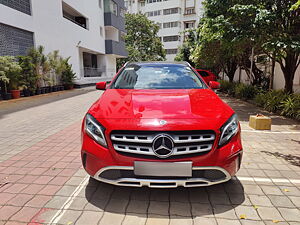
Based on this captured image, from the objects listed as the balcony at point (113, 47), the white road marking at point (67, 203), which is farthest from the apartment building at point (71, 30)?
the white road marking at point (67, 203)

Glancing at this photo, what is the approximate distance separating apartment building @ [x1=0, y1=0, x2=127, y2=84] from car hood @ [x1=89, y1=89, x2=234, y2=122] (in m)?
10.4

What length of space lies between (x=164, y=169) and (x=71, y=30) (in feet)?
57.2

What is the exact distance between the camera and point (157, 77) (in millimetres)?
3648

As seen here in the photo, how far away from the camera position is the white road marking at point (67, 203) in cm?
228

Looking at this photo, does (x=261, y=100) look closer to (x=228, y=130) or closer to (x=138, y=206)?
(x=228, y=130)

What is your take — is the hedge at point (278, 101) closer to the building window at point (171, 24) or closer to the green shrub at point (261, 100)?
the green shrub at point (261, 100)

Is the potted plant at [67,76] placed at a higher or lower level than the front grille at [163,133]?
higher

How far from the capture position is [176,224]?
2188 millimetres

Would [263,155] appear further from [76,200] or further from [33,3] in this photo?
[33,3]

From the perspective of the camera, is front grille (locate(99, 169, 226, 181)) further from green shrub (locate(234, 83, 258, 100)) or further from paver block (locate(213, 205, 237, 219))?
green shrub (locate(234, 83, 258, 100))

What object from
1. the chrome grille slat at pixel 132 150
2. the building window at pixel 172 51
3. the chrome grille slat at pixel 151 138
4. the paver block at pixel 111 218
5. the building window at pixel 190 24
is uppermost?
the building window at pixel 190 24

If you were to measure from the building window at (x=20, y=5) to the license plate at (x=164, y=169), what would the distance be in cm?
1203

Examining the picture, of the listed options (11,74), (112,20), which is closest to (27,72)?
(11,74)

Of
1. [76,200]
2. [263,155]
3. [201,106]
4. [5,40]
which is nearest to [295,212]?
[201,106]
